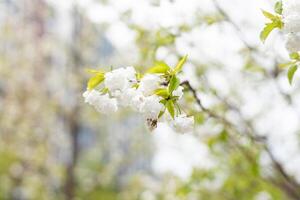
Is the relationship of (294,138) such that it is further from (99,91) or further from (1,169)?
(1,169)

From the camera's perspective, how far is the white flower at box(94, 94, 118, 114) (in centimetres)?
120

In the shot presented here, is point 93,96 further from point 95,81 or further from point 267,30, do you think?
point 267,30

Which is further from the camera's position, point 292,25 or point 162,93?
point 162,93

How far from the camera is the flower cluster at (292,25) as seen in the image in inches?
40.6

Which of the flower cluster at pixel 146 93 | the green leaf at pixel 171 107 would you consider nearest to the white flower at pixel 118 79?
the flower cluster at pixel 146 93

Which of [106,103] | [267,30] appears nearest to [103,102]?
[106,103]

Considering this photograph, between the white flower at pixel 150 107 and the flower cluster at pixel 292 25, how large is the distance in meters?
0.31

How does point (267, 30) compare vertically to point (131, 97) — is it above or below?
above

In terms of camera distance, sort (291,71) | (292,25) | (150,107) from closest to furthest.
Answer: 1. (292,25)
2. (150,107)
3. (291,71)

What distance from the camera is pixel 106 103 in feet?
3.94

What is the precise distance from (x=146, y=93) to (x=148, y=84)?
0.9 inches

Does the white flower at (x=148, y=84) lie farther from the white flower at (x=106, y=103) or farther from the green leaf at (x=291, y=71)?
the green leaf at (x=291, y=71)

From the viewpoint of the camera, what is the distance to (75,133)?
316 inches

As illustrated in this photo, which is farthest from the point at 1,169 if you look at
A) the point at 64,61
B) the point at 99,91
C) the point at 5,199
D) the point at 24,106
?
the point at 99,91
